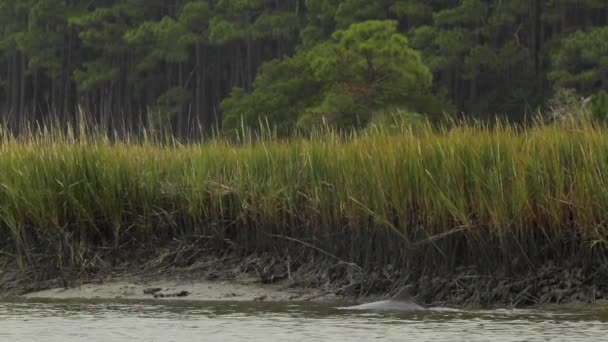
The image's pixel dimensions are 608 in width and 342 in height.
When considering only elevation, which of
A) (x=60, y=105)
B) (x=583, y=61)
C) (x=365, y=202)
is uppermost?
(x=365, y=202)

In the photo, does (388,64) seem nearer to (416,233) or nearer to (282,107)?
(282,107)

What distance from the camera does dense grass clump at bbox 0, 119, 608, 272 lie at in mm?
9516

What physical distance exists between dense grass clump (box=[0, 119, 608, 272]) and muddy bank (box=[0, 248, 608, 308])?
10cm

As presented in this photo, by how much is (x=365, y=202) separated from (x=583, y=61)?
1188 inches

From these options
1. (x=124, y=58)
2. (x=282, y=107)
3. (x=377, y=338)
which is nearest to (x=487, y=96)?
(x=282, y=107)

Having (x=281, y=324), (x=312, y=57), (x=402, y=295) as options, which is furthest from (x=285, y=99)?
(x=281, y=324)

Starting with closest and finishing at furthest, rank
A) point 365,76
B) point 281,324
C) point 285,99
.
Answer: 1. point 281,324
2. point 365,76
3. point 285,99

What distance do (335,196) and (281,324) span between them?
6.81 feet

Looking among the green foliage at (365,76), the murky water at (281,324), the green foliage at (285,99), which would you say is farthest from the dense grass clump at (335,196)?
the green foliage at (285,99)

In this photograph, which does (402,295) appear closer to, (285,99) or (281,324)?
(281,324)

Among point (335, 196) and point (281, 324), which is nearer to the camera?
Result: point (281, 324)

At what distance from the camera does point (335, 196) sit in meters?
10.5

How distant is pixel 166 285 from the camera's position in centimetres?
1100

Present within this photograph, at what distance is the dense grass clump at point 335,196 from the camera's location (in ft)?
31.2
